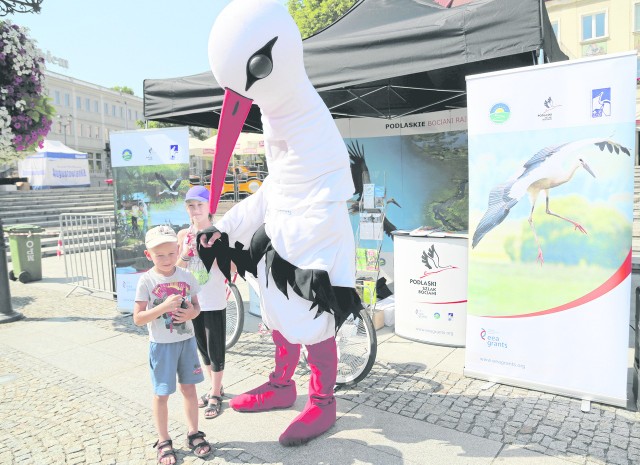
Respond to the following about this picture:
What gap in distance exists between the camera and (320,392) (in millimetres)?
2832

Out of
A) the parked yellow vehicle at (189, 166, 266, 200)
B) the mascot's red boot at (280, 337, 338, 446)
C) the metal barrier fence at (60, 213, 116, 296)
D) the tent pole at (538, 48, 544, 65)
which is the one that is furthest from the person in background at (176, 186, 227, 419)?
the parked yellow vehicle at (189, 166, 266, 200)

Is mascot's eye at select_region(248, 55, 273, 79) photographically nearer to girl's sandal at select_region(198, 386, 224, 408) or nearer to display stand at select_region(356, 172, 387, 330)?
girl's sandal at select_region(198, 386, 224, 408)

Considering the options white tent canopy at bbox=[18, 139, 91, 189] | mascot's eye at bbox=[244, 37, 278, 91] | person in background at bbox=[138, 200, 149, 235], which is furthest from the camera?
white tent canopy at bbox=[18, 139, 91, 189]

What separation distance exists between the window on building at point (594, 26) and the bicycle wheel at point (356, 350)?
1112 inches

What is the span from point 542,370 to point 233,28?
2870 millimetres

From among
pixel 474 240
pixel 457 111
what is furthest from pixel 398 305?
pixel 457 111

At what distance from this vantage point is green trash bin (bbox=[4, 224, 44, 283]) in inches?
308

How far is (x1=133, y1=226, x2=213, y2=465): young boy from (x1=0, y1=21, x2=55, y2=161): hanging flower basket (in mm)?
3531

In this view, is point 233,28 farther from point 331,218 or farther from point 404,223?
point 404,223

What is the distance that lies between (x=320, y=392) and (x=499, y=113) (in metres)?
2.20

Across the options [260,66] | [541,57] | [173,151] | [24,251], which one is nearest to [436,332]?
[541,57]

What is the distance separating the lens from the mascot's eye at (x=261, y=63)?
2.38 metres

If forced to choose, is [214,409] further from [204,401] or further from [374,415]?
[374,415]

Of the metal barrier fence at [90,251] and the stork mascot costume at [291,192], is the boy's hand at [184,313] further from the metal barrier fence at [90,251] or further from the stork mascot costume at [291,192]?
the metal barrier fence at [90,251]
